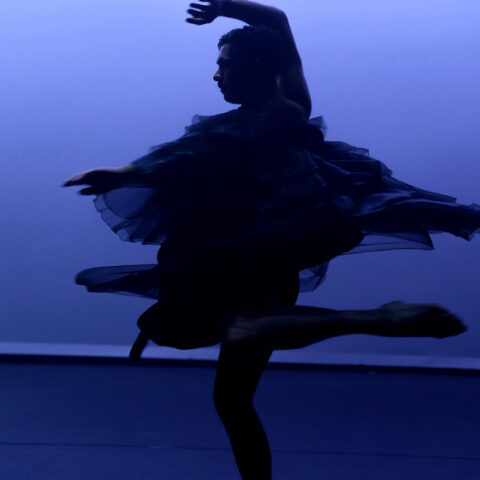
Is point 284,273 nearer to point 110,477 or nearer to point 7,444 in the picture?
point 110,477

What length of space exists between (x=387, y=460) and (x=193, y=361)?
2097 mm

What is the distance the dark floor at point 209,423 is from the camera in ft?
12.4

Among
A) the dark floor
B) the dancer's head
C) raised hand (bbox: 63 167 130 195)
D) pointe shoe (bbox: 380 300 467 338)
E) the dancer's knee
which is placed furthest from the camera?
Answer: the dark floor

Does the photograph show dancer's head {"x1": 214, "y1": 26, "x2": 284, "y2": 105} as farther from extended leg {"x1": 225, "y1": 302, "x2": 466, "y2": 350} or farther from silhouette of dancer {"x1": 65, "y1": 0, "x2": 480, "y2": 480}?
extended leg {"x1": 225, "y1": 302, "x2": 466, "y2": 350}

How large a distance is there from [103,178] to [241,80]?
0.49 meters

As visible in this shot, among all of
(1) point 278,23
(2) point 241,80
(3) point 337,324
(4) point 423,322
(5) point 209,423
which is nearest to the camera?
(4) point 423,322

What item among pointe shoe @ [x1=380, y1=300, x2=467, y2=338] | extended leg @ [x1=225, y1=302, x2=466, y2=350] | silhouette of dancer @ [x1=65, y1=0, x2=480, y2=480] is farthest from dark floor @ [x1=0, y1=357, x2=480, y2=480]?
pointe shoe @ [x1=380, y1=300, x2=467, y2=338]

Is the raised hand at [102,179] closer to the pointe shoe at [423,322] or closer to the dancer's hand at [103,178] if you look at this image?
the dancer's hand at [103,178]

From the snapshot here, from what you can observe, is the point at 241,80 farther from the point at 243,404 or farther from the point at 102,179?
the point at 243,404

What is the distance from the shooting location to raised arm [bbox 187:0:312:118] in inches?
113

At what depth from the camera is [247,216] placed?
8.77ft

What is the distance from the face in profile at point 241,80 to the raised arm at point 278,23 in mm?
78

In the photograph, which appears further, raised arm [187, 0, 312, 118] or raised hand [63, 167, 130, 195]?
raised arm [187, 0, 312, 118]

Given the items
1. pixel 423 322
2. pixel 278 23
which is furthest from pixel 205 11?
pixel 423 322
